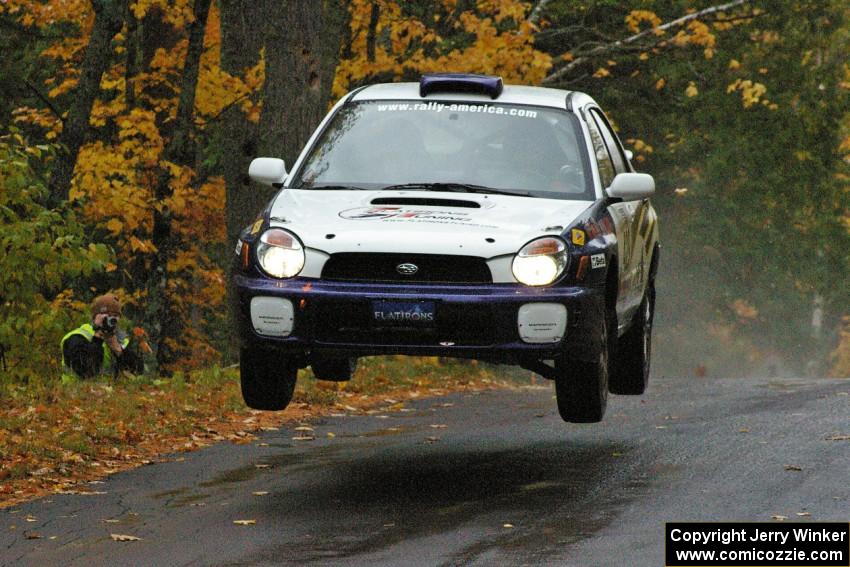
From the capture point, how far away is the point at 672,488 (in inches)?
370

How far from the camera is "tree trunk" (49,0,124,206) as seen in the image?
18141 millimetres

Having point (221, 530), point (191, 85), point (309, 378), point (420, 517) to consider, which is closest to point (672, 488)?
point (420, 517)

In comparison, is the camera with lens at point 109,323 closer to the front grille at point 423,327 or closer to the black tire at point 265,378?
the black tire at point 265,378

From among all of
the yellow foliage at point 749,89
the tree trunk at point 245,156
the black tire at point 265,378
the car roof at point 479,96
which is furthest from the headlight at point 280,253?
the yellow foliage at point 749,89

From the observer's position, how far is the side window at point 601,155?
10.0 meters

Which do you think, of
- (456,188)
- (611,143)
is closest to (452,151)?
(456,188)

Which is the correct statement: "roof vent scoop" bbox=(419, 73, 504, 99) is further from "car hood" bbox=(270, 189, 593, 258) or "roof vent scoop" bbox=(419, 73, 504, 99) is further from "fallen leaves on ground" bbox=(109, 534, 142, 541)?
"fallen leaves on ground" bbox=(109, 534, 142, 541)

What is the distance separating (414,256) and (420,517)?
1390mm

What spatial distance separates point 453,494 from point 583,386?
0.98 metres

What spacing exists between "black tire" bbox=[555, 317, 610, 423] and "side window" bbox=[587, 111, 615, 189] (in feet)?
3.83

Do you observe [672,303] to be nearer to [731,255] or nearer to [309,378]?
[731,255]

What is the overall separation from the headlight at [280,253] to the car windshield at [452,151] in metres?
0.95

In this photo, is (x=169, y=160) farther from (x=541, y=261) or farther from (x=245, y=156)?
(x=541, y=261)

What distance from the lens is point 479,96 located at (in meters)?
10.2
